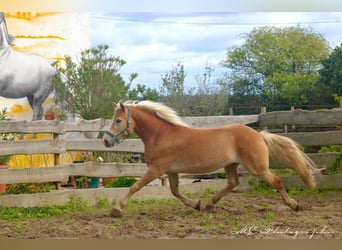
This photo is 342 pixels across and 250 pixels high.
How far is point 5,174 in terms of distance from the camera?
6441mm

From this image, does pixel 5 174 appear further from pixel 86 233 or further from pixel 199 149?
pixel 199 149

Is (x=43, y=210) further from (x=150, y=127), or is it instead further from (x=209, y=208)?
(x=209, y=208)

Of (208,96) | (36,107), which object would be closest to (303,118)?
(208,96)

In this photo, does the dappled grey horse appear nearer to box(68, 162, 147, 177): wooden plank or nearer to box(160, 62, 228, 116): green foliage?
box(68, 162, 147, 177): wooden plank

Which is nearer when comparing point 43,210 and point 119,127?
point 119,127

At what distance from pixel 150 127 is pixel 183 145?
16.1 inches

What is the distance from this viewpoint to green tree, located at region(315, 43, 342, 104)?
6.29 meters

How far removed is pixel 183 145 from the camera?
19.5 feet

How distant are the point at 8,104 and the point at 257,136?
160 inches

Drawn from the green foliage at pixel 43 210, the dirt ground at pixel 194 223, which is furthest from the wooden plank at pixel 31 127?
the dirt ground at pixel 194 223

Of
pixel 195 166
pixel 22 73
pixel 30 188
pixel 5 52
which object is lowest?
pixel 30 188

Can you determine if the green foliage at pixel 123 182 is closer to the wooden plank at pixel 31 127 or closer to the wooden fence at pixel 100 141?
the wooden fence at pixel 100 141

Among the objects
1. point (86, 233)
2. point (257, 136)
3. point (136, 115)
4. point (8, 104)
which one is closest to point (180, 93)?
point (136, 115)

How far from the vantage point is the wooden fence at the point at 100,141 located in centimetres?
655
